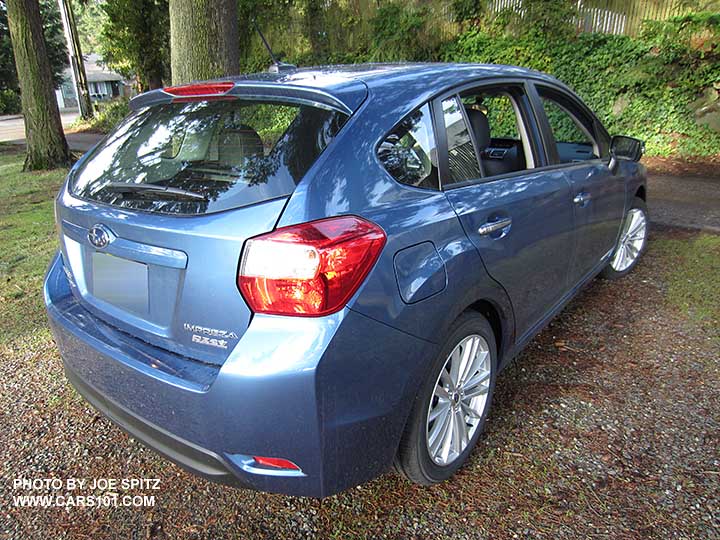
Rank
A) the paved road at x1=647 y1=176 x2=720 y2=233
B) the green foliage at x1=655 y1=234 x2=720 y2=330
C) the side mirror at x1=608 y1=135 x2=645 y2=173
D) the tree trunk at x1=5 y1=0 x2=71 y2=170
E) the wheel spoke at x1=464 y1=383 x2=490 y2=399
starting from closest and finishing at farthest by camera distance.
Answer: the wheel spoke at x1=464 y1=383 x2=490 y2=399 < the side mirror at x1=608 y1=135 x2=645 y2=173 < the green foliage at x1=655 y1=234 x2=720 y2=330 < the paved road at x1=647 y1=176 x2=720 y2=233 < the tree trunk at x1=5 y1=0 x2=71 y2=170

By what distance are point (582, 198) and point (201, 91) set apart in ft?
7.38

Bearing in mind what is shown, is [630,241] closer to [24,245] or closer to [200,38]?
[200,38]

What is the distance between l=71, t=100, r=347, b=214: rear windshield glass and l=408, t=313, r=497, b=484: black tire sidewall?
88 cm

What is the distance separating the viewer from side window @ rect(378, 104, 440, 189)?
6.51 feet

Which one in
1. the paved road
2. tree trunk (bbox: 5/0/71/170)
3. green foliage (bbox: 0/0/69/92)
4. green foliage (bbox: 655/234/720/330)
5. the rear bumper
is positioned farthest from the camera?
green foliage (bbox: 0/0/69/92)

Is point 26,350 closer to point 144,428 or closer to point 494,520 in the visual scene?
point 144,428

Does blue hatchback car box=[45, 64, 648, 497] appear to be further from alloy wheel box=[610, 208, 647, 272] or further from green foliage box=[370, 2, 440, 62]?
green foliage box=[370, 2, 440, 62]

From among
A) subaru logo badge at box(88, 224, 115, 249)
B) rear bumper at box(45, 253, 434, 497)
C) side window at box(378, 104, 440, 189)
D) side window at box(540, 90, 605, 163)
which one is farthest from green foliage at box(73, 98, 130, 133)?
rear bumper at box(45, 253, 434, 497)

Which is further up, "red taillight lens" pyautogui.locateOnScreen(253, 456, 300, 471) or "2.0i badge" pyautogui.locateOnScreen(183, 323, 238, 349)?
"2.0i badge" pyautogui.locateOnScreen(183, 323, 238, 349)

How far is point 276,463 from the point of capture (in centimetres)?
177

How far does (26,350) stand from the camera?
3459 millimetres

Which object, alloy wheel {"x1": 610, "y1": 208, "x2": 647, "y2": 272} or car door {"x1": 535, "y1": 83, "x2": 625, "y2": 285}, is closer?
car door {"x1": 535, "y1": 83, "x2": 625, "y2": 285}

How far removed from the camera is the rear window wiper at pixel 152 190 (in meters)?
1.86

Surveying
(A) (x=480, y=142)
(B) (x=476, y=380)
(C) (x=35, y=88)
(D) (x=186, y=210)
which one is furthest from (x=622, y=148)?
(C) (x=35, y=88)
